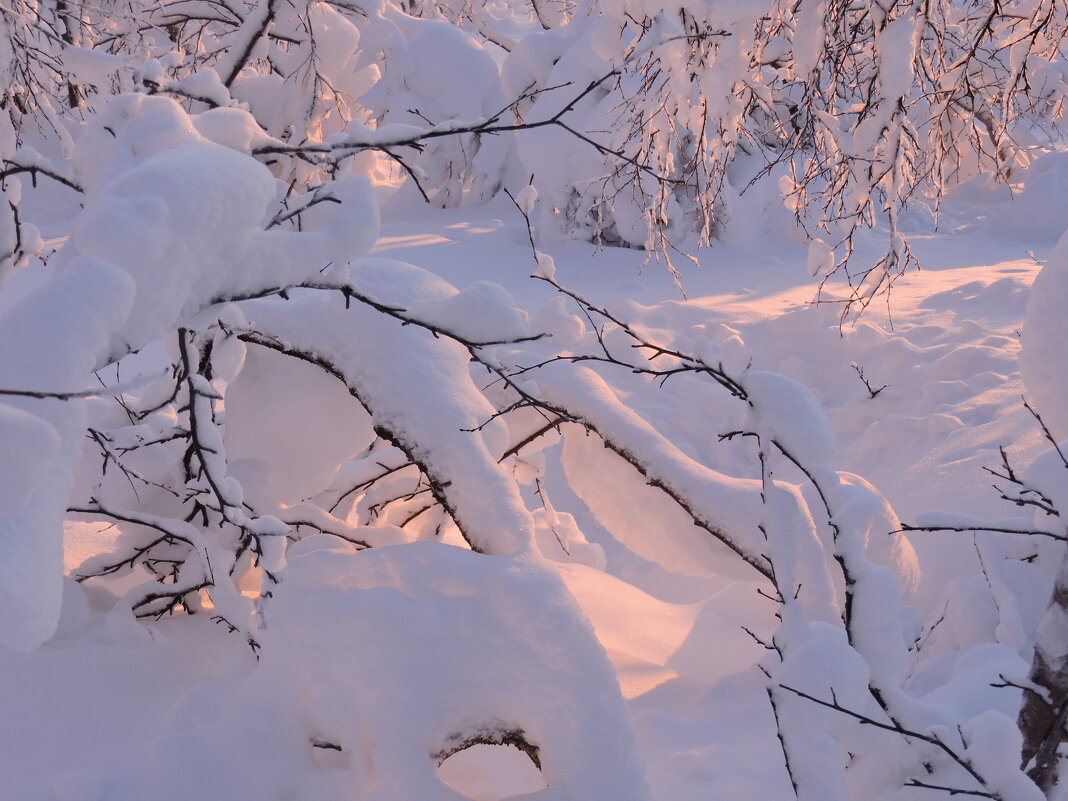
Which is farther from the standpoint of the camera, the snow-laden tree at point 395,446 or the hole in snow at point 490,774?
the hole in snow at point 490,774

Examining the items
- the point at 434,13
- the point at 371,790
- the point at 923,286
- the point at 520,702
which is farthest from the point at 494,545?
the point at 434,13

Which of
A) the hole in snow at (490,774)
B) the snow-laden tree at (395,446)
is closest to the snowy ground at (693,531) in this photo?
the hole in snow at (490,774)

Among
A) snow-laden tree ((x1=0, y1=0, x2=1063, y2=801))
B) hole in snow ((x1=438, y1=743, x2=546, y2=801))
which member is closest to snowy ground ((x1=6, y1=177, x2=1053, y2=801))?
hole in snow ((x1=438, y1=743, x2=546, y2=801))

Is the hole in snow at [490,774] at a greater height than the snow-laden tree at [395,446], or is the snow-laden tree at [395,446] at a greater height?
the snow-laden tree at [395,446]

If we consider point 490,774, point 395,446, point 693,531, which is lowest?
point 490,774

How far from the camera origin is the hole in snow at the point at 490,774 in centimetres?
252

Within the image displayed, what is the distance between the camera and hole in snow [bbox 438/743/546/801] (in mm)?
2520

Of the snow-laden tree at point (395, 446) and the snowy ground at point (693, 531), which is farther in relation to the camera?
the snowy ground at point (693, 531)

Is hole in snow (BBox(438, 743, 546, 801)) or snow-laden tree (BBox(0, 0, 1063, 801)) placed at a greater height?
snow-laden tree (BBox(0, 0, 1063, 801))

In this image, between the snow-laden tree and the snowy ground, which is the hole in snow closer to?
the snowy ground

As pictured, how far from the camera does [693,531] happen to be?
2836 millimetres

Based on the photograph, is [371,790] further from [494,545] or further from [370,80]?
[370,80]

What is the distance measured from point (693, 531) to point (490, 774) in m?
0.96

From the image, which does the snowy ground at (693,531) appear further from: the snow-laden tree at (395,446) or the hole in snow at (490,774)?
the snow-laden tree at (395,446)
